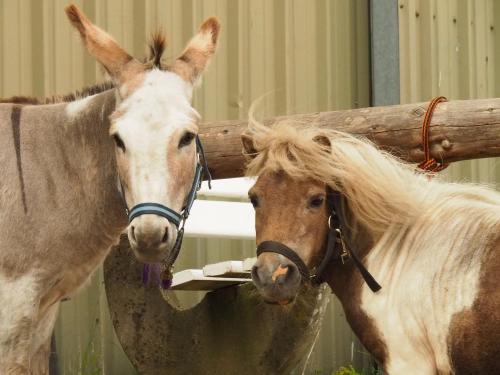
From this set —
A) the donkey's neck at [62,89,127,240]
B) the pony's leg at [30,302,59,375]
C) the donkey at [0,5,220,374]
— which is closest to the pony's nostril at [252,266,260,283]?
the donkey at [0,5,220,374]

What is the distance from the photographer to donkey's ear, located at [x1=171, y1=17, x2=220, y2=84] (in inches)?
186

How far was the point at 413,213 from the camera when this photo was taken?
4086mm

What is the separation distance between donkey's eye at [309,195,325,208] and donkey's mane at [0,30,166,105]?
1.01 m

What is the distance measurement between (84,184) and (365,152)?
4.40 ft

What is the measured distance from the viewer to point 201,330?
5.93 metres

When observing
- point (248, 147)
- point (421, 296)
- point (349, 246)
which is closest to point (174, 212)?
point (248, 147)

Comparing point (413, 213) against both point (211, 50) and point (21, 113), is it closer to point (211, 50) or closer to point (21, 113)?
point (211, 50)

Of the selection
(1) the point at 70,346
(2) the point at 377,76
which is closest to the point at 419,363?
(1) the point at 70,346

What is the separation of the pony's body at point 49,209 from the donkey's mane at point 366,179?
888 mm

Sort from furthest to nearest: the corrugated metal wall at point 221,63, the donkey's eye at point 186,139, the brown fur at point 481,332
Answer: the corrugated metal wall at point 221,63 → the donkey's eye at point 186,139 → the brown fur at point 481,332

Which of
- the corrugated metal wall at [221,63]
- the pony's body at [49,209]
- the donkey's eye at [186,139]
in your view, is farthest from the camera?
the corrugated metal wall at [221,63]

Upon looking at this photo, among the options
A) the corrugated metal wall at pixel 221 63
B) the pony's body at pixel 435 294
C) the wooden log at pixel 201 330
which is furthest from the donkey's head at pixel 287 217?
the corrugated metal wall at pixel 221 63

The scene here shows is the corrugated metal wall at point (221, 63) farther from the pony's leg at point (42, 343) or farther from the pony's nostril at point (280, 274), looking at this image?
the pony's nostril at point (280, 274)

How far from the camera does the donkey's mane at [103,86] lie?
15.4ft
